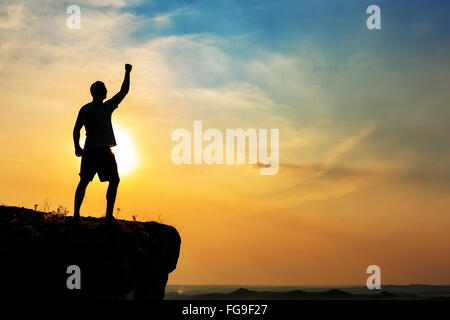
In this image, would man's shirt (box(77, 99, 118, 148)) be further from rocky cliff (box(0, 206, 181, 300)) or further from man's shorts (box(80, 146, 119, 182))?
rocky cliff (box(0, 206, 181, 300))

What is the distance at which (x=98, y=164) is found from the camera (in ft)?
40.0

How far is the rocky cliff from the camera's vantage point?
33.4ft

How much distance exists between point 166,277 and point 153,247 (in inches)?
61.8

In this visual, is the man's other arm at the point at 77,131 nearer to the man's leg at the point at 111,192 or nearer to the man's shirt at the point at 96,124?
the man's shirt at the point at 96,124

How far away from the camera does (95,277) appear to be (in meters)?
10.9

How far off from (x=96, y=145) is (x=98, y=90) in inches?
53.2

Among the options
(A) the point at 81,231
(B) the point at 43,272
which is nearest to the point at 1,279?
(B) the point at 43,272

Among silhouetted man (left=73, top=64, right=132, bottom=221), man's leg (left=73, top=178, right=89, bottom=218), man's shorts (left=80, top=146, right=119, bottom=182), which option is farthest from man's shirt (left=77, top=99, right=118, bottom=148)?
man's leg (left=73, top=178, right=89, bottom=218)

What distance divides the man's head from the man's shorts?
1.25m

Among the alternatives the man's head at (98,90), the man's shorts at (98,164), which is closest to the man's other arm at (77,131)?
the man's shorts at (98,164)
